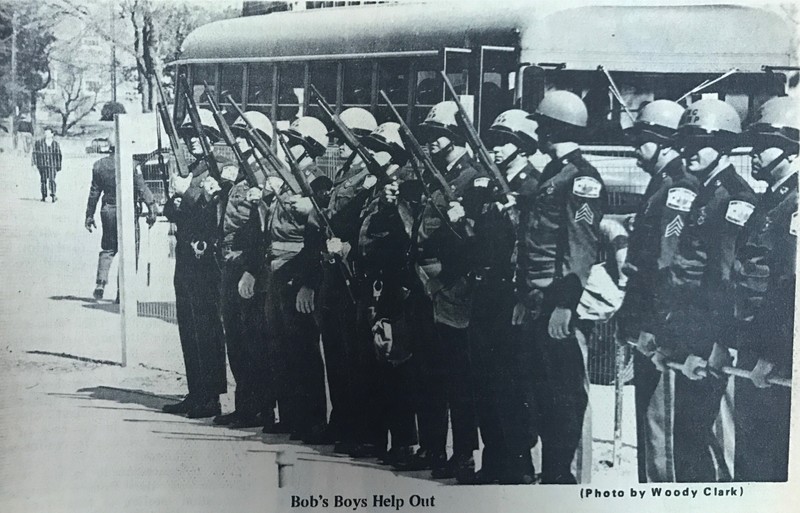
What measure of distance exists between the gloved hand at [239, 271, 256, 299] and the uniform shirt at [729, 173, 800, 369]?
1.28 meters

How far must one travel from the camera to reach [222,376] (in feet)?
7.17

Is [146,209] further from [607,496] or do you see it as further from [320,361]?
[607,496]

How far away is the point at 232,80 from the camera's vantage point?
2.16 m

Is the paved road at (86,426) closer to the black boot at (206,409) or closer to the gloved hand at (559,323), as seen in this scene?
the black boot at (206,409)

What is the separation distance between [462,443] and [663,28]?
1.21m

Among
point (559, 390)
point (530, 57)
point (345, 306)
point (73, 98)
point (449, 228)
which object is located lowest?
point (559, 390)

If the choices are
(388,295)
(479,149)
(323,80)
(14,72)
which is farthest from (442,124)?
(14,72)

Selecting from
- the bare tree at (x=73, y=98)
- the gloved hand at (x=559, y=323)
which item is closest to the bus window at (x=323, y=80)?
the bare tree at (x=73, y=98)

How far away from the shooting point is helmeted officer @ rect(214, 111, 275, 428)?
2156mm

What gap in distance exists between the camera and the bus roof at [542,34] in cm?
211

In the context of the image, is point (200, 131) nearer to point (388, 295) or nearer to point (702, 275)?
point (388, 295)

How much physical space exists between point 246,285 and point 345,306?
10.6 inches

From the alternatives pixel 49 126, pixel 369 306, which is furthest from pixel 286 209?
pixel 49 126

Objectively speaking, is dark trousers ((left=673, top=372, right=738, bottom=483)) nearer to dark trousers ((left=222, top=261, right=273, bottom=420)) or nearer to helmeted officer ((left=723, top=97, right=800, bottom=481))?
helmeted officer ((left=723, top=97, right=800, bottom=481))
